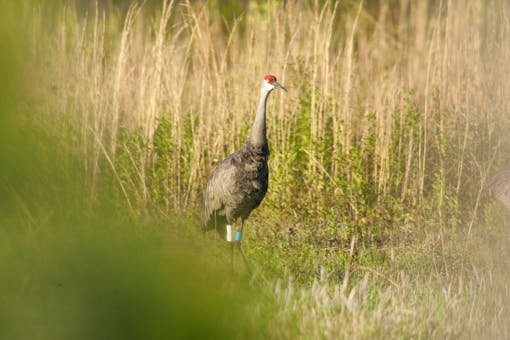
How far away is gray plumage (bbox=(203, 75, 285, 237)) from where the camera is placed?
4367 mm

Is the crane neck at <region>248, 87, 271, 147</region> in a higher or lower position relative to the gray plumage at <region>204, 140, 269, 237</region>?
higher

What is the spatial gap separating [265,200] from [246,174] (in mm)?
579

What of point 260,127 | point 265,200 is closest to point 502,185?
point 260,127

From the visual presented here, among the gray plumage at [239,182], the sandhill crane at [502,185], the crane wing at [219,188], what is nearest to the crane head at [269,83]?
the gray plumage at [239,182]

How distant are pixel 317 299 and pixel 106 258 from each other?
8.06ft

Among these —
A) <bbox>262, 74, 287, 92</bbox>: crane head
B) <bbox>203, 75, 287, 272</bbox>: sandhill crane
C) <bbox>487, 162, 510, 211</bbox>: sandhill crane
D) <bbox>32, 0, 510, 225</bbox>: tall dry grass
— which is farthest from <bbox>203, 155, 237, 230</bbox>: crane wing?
<bbox>487, 162, 510, 211</bbox>: sandhill crane

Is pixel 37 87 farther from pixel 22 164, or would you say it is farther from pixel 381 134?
pixel 381 134

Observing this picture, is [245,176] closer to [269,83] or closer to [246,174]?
[246,174]

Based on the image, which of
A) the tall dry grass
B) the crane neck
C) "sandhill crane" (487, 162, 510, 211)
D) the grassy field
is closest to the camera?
the grassy field

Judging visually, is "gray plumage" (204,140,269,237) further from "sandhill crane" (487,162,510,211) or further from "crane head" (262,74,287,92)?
"sandhill crane" (487,162,510,211)

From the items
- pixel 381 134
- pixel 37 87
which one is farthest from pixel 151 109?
pixel 37 87

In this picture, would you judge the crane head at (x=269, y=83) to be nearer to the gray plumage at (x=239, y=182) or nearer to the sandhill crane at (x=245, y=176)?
the sandhill crane at (x=245, y=176)

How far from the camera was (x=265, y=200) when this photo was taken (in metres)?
4.93

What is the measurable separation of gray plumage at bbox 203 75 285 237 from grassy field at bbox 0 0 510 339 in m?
0.25
